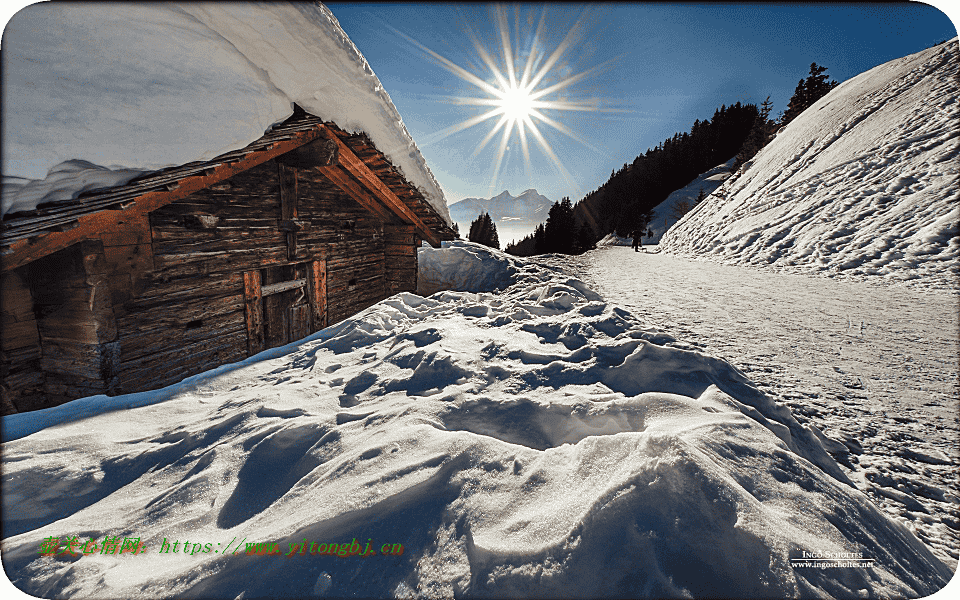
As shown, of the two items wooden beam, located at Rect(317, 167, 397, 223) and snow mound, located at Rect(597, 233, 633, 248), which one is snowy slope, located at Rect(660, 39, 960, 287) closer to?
wooden beam, located at Rect(317, 167, 397, 223)

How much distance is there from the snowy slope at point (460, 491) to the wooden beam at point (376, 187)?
3.82 metres

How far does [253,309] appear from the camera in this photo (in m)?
4.91

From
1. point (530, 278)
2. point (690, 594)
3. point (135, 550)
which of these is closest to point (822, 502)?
point (690, 594)

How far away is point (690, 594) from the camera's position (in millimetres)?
989

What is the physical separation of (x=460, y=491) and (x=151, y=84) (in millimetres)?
4298

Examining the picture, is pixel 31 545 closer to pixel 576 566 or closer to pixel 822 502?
pixel 576 566

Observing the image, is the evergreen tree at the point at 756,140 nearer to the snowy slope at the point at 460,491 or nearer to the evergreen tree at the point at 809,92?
the evergreen tree at the point at 809,92

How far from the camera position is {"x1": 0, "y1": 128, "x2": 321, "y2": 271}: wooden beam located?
2.43 metres

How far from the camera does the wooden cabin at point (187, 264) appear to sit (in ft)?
10.1

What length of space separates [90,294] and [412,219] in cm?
498

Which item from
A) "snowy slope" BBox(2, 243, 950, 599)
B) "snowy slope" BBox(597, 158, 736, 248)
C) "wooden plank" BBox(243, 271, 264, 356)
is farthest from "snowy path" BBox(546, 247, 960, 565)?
"snowy slope" BBox(597, 158, 736, 248)

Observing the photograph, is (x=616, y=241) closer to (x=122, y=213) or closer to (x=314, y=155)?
(x=314, y=155)

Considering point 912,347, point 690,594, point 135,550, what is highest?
point 912,347

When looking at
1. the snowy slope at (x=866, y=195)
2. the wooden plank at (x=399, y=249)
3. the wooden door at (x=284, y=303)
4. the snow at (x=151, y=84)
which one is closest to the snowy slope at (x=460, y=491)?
the snow at (x=151, y=84)
